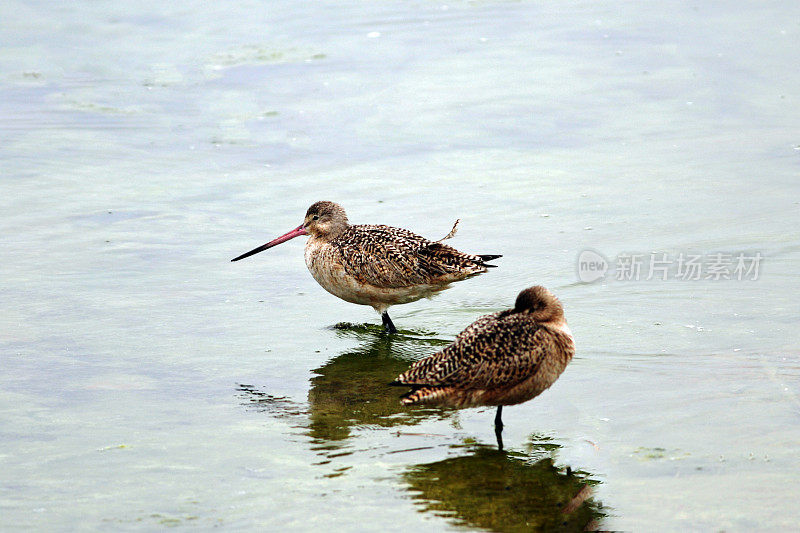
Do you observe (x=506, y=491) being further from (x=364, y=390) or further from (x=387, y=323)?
(x=387, y=323)

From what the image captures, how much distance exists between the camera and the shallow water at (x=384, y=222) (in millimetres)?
5449

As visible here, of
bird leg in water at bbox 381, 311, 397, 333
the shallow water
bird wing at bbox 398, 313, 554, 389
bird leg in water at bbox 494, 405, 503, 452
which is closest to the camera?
the shallow water

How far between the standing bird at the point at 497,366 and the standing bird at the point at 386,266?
5.68 feet

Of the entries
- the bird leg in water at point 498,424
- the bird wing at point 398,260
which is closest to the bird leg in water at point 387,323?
the bird wing at point 398,260

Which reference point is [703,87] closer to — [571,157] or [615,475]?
[571,157]

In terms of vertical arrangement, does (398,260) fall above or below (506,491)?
above

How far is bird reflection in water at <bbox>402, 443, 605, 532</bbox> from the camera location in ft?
16.6

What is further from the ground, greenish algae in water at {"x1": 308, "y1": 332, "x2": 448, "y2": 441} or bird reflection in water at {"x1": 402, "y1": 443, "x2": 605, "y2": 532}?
bird reflection in water at {"x1": 402, "y1": 443, "x2": 605, "y2": 532}

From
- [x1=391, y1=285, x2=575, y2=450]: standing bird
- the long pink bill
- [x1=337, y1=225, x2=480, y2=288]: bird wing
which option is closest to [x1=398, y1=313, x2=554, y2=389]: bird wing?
[x1=391, y1=285, x2=575, y2=450]: standing bird

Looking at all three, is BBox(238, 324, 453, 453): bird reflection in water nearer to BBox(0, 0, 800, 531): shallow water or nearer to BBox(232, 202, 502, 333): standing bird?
BBox(0, 0, 800, 531): shallow water

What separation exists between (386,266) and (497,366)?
2.08 metres

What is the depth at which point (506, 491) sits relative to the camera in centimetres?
538

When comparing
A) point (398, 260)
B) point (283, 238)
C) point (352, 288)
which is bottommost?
point (352, 288)

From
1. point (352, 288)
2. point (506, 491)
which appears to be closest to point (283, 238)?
point (352, 288)
